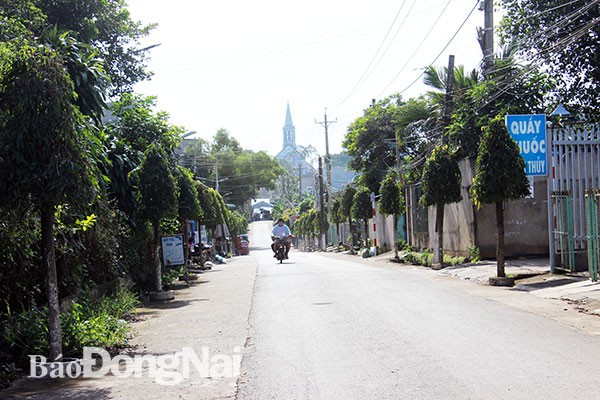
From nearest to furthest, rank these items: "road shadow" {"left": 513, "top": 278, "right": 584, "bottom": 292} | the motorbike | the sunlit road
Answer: the sunlit road < "road shadow" {"left": 513, "top": 278, "right": 584, "bottom": 292} < the motorbike

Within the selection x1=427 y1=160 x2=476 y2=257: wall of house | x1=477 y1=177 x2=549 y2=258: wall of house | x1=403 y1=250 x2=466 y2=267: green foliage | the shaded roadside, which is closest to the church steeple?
x1=403 y1=250 x2=466 y2=267: green foliage

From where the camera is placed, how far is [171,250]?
19.5 meters

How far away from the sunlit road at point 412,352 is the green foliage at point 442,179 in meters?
8.61

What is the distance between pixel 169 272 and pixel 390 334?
558 inches

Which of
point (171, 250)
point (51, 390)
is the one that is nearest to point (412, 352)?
point (51, 390)

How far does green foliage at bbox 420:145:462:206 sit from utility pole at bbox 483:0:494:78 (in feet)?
10.3

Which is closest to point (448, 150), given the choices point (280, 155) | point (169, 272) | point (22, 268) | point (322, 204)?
point (169, 272)

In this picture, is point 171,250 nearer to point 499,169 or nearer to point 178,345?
point 499,169

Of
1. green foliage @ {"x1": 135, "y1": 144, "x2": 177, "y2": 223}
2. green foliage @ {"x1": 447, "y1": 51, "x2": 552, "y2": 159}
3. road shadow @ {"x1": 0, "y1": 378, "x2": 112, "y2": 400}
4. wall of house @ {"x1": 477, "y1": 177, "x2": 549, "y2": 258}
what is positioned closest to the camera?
road shadow @ {"x1": 0, "y1": 378, "x2": 112, "y2": 400}

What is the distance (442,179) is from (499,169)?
5861 millimetres

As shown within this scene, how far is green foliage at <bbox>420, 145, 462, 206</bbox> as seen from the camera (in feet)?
71.8

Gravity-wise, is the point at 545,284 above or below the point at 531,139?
below

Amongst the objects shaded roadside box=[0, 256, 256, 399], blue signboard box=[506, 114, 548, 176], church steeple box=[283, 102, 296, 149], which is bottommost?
shaded roadside box=[0, 256, 256, 399]

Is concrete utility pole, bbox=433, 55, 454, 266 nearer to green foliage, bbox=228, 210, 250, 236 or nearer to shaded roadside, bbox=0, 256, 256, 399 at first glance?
shaded roadside, bbox=0, 256, 256, 399
